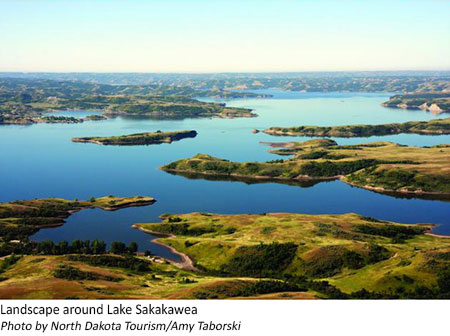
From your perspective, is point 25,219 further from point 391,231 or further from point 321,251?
point 391,231

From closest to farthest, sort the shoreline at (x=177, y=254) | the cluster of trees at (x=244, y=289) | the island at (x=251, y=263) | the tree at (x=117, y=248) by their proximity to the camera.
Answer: the cluster of trees at (x=244, y=289) < the island at (x=251, y=263) < the shoreline at (x=177, y=254) < the tree at (x=117, y=248)

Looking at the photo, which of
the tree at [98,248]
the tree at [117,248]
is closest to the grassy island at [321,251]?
the tree at [117,248]

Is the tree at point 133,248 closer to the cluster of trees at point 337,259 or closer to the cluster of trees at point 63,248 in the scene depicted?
the cluster of trees at point 63,248

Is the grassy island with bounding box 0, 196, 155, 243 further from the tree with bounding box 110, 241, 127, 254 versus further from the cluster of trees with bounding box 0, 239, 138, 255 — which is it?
the tree with bounding box 110, 241, 127, 254

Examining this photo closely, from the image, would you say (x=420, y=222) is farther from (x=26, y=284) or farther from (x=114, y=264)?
(x=26, y=284)

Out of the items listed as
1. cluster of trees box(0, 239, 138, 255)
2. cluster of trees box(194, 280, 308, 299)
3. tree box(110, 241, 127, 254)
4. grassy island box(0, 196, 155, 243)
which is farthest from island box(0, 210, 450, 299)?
grassy island box(0, 196, 155, 243)

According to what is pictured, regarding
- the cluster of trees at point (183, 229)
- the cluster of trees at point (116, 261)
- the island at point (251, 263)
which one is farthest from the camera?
the cluster of trees at point (183, 229)

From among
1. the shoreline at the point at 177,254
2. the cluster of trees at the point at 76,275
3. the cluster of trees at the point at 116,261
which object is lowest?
the shoreline at the point at 177,254

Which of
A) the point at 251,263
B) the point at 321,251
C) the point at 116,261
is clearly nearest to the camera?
the point at 116,261

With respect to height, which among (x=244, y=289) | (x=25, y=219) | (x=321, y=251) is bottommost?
(x=25, y=219)

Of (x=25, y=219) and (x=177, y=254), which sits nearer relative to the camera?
(x=177, y=254)


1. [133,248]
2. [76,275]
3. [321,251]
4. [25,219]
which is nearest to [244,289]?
[76,275]

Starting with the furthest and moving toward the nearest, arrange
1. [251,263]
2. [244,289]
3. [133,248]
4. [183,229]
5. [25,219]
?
[25,219] → [183,229] → [133,248] → [251,263] → [244,289]
